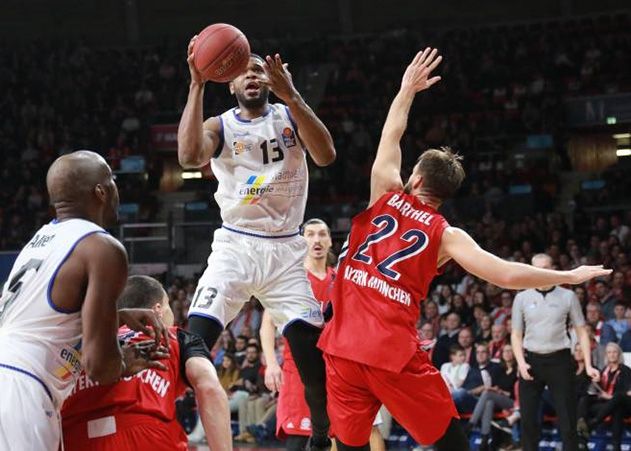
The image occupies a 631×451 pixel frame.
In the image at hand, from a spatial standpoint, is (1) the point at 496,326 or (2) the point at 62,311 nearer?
(2) the point at 62,311

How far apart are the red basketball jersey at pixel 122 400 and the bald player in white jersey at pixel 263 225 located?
5.34 ft

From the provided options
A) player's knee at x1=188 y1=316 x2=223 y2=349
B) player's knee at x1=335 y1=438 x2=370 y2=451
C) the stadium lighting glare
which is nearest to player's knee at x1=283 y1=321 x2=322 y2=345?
player's knee at x1=188 y1=316 x2=223 y2=349

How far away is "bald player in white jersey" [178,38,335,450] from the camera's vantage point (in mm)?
5832

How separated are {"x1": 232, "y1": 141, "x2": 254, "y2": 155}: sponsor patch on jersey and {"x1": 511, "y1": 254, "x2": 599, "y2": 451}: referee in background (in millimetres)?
4569

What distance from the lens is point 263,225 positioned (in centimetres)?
599

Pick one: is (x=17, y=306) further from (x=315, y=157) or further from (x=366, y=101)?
(x=366, y=101)

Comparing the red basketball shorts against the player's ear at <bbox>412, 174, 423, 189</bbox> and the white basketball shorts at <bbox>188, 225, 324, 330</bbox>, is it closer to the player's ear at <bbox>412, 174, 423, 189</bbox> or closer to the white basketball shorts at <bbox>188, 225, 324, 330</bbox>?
the white basketball shorts at <bbox>188, 225, 324, 330</bbox>

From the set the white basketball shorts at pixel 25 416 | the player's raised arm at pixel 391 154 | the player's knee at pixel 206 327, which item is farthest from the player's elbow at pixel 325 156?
the white basketball shorts at pixel 25 416

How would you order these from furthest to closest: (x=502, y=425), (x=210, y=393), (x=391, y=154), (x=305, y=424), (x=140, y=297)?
1. (x=502, y=425)
2. (x=305, y=424)
3. (x=391, y=154)
4. (x=140, y=297)
5. (x=210, y=393)

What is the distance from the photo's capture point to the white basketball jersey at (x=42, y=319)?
3781 millimetres

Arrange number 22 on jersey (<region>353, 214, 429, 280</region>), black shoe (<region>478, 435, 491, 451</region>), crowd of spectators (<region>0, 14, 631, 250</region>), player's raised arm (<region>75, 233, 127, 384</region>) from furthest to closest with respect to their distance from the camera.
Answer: crowd of spectators (<region>0, 14, 631, 250</region>) < black shoe (<region>478, 435, 491, 451</region>) < number 22 on jersey (<region>353, 214, 429, 280</region>) < player's raised arm (<region>75, 233, 127, 384</region>)

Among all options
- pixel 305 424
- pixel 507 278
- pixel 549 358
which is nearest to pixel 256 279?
pixel 507 278

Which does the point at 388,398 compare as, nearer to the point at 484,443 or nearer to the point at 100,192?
the point at 100,192

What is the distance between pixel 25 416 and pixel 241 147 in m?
2.61
